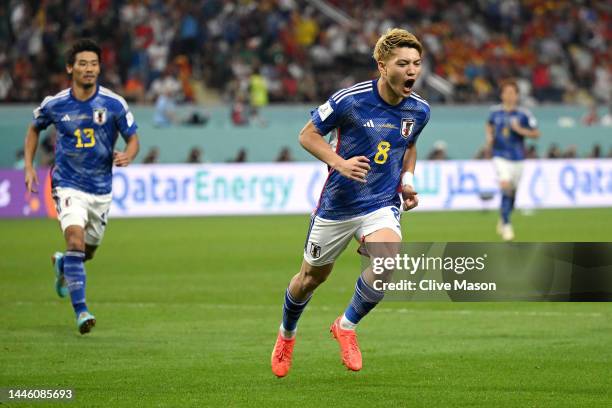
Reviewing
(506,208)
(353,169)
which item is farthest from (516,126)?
(353,169)

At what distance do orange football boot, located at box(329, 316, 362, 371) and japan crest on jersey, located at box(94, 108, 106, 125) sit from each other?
3.86 meters

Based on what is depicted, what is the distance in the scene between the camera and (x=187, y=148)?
3084 cm

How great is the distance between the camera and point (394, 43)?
784 centimetres

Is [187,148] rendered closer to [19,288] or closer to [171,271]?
[171,271]

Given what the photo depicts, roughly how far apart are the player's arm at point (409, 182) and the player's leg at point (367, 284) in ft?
0.44

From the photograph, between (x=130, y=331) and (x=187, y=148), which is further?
(x=187, y=148)

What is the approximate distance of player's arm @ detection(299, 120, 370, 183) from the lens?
294 inches

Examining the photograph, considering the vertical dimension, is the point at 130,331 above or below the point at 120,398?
below

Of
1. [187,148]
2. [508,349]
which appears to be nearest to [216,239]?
[187,148]

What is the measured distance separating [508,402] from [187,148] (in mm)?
24245

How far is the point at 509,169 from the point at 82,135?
484 inches

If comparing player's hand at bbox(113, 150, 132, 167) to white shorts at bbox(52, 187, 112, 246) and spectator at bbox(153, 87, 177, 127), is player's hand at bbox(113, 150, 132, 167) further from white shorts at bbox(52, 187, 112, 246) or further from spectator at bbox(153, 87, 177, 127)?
spectator at bbox(153, 87, 177, 127)

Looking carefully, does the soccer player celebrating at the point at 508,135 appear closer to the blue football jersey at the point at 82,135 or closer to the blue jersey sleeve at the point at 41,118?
the blue football jersey at the point at 82,135

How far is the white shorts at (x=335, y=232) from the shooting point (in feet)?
26.3
